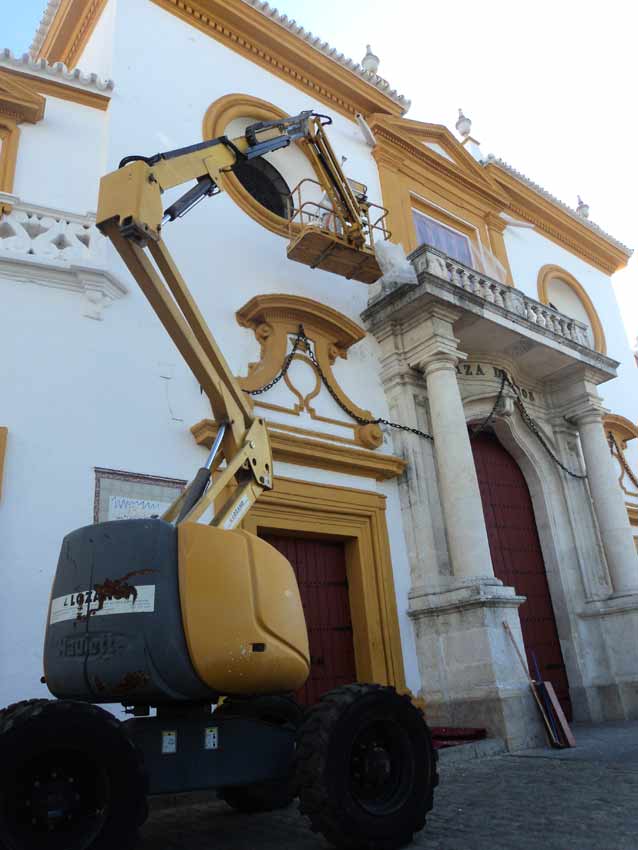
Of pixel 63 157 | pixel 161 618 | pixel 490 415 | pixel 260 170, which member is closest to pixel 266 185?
pixel 260 170

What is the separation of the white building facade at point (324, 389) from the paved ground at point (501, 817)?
1463mm

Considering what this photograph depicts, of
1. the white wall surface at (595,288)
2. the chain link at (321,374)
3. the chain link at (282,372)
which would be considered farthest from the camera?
the white wall surface at (595,288)

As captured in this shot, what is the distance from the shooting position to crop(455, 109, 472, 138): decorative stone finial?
1555cm

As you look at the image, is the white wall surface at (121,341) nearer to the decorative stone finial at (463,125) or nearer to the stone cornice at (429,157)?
the stone cornice at (429,157)

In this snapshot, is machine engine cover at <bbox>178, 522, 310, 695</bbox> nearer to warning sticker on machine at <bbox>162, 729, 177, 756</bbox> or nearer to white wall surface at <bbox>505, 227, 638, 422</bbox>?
warning sticker on machine at <bbox>162, 729, 177, 756</bbox>

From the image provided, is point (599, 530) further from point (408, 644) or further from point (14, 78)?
point (14, 78)

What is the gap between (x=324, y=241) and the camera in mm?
8852

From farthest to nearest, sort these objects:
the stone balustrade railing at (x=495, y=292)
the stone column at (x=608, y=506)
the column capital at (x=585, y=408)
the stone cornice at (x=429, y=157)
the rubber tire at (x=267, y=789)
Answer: the stone cornice at (x=429, y=157), the column capital at (x=585, y=408), the stone column at (x=608, y=506), the stone balustrade railing at (x=495, y=292), the rubber tire at (x=267, y=789)

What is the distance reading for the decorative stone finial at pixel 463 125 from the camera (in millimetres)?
15555

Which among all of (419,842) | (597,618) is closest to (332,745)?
(419,842)

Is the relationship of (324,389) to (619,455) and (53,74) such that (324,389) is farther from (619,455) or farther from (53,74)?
(619,455)

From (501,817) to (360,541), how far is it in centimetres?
436

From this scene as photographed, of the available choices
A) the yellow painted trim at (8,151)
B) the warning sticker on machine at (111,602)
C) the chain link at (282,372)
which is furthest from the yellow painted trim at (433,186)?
the warning sticker on machine at (111,602)

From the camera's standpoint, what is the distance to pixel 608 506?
36.2ft
